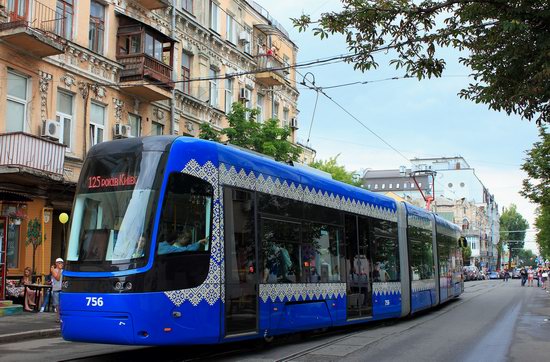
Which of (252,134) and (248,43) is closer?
(252,134)

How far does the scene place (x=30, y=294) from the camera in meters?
17.1

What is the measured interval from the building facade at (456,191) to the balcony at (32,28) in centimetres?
8745

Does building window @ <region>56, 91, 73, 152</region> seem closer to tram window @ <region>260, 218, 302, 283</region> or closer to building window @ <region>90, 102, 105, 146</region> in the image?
building window @ <region>90, 102, 105, 146</region>

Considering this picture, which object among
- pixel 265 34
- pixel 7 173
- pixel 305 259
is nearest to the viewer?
pixel 305 259

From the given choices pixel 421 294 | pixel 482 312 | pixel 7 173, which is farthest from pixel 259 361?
pixel 482 312

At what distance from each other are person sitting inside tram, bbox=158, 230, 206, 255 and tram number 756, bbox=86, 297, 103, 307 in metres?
0.98

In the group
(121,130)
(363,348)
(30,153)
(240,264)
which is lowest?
(363,348)

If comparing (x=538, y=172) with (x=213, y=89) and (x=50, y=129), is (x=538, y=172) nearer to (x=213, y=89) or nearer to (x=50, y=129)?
(x=213, y=89)

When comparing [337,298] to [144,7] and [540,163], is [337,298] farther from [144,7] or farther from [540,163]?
[540,163]

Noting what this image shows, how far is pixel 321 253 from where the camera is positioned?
1133 centimetres

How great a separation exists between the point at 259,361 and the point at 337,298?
352cm

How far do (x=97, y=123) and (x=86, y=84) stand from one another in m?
1.56

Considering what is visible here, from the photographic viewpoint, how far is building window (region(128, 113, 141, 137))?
23367mm

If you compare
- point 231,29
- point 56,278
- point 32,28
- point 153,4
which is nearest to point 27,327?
point 56,278
